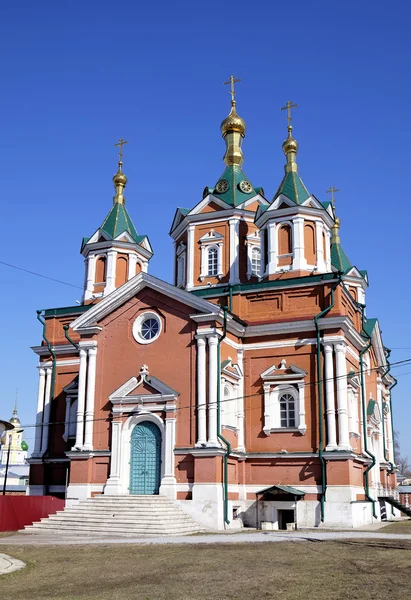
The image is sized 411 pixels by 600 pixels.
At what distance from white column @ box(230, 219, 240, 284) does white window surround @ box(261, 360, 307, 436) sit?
533 centimetres

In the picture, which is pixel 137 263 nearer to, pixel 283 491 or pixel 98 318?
pixel 98 318

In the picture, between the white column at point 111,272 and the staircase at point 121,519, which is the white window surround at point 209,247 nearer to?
the white column at point 111,272

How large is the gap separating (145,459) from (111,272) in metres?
9.32

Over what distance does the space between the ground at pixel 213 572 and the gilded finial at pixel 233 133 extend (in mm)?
19032

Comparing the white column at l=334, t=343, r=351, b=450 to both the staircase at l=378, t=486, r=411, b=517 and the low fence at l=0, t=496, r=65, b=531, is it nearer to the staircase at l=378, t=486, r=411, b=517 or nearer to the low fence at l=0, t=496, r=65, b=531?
the staircase at l=378, t=486, r=411, b=517

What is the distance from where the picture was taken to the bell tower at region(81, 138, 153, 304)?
28.4 m

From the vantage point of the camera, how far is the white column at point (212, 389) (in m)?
20.8

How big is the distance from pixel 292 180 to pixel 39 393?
13062 millimetres

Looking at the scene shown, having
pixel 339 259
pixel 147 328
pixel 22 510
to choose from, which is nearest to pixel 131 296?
pixel 147 328

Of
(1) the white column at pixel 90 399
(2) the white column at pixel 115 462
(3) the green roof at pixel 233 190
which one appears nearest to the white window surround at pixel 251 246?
(3) the green roof at pixel 233 190

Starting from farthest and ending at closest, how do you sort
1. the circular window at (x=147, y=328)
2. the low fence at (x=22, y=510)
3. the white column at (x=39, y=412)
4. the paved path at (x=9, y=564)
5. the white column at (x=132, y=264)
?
1. the white column at (x=132, y=264)
2. the white column at (x=39, y=412)
3. the circular window at (x=147, y=328)
4. the low fence at (x=22, y=510)
5. the paved path at (x=9, y=564)

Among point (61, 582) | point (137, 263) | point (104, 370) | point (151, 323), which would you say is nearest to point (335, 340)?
point (151, 323)

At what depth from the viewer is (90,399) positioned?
22875 millimetres

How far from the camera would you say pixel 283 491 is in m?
21.0
